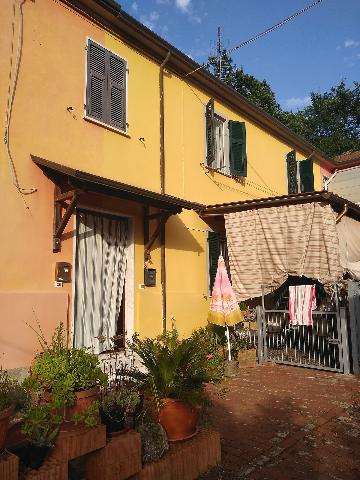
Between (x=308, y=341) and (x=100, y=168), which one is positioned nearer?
(x=100, y=168)

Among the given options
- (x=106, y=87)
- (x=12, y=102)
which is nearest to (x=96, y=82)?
(x=106, y=87)

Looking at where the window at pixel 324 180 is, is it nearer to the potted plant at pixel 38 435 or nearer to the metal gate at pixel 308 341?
the metal gate at pixel 308 341

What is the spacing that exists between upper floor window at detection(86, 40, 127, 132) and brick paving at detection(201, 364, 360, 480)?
5707 mm

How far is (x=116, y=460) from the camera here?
302cm

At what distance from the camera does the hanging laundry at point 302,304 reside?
25.8ft

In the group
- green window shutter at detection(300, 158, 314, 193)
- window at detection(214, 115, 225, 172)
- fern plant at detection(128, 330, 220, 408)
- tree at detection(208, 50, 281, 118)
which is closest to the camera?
fern plant at detection(128, 330, 220, 408)

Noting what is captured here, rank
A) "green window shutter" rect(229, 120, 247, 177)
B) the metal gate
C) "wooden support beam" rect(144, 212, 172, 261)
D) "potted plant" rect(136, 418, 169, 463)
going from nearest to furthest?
"potted plant" rect(136, 418, 169, 463)
the metal gate
"wooden support beam" rect(144, 212, 172, 261)
"green window shutter" rect(229, 120, 247, 177)

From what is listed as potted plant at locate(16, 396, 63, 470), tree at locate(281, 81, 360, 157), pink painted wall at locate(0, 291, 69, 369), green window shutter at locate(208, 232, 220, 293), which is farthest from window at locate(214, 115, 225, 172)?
tree at locate(281, 81, 360, 157)

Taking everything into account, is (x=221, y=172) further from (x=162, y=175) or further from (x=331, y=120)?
(x=331, y=120)

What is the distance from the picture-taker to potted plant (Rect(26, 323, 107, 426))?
10.2 ft

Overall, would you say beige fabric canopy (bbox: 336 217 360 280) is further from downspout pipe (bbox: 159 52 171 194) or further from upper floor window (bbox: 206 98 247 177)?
downspout pipe (bbox: 159 52 171 194)

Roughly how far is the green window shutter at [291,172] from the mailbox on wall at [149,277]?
824 centimetres

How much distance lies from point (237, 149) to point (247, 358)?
6.21 metres

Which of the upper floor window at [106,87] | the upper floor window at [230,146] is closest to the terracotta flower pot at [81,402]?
the upper floor window at [106,87]
